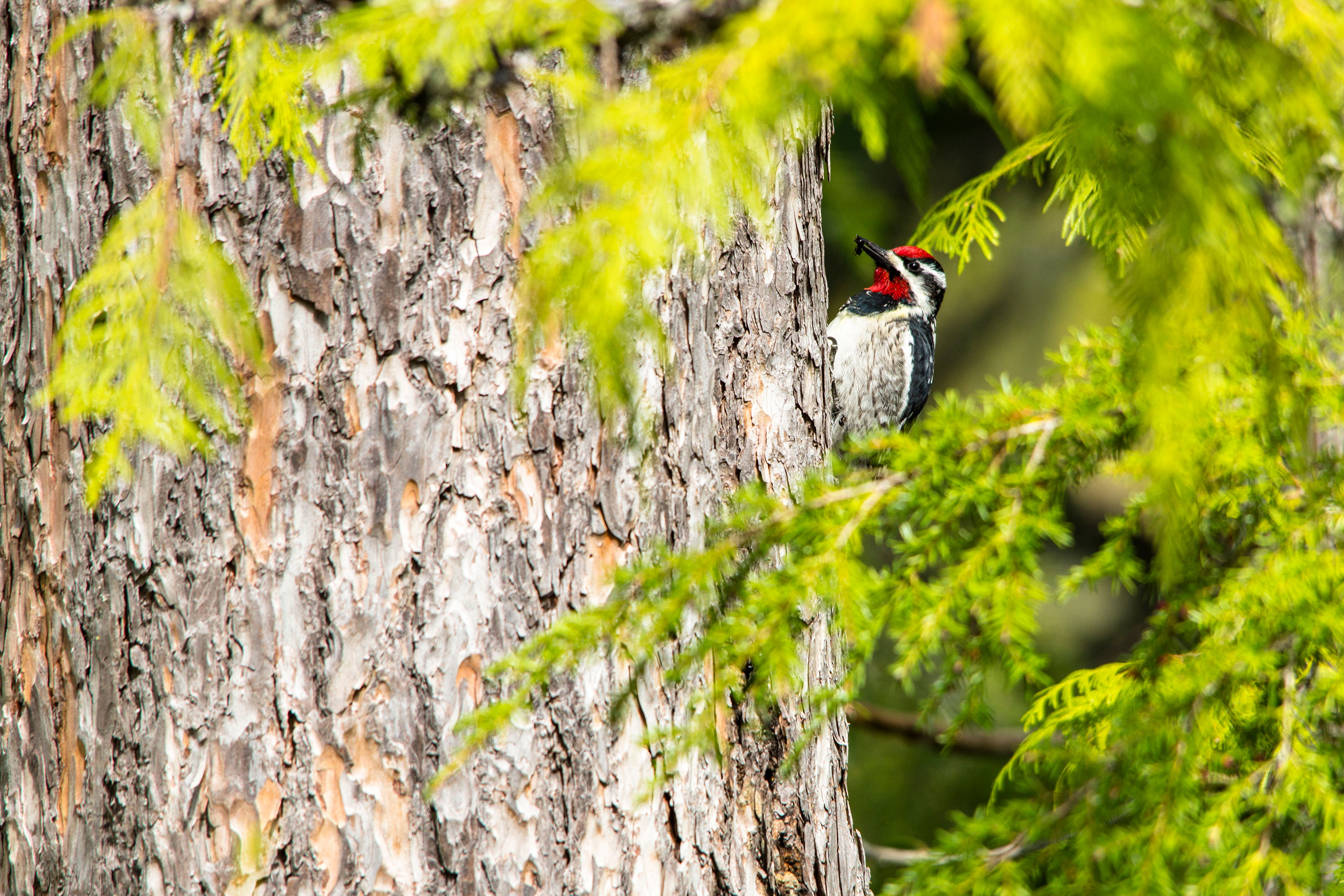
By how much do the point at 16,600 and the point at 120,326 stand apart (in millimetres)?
687

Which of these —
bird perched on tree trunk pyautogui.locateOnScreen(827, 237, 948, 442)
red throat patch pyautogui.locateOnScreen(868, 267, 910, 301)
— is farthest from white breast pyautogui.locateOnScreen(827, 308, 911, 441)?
red throat patch pyautogui.locateOnScreen(868, 267, 910, 301)

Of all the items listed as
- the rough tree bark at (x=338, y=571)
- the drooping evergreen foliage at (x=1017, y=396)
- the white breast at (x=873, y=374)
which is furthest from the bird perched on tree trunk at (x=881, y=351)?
the rough tree bark at (x=338, y=571)

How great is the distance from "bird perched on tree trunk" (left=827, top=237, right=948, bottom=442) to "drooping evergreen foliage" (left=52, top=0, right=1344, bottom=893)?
190 centimetres

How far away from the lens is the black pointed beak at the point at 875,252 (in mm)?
3508

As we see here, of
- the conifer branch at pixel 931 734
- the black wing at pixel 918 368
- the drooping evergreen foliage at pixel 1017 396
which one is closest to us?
the drooping evergreen foliage at pixel 1017 396

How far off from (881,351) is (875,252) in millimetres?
368

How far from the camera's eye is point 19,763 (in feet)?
4.98

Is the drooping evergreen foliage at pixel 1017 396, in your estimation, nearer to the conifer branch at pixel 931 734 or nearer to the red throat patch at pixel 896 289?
the red throat patch at pixel 896 289

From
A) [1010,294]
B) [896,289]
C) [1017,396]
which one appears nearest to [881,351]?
[896,289]

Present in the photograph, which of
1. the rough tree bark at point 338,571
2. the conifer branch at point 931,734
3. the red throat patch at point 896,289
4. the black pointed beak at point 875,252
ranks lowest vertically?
the conifer branch at point 931,734

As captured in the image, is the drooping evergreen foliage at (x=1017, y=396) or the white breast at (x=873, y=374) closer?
the drooping evergreen foliage at (x=1017, y=396)

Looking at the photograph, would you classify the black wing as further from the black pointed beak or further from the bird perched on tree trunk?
the black pointed beak

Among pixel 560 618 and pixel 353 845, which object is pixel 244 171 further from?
pixel 353 845

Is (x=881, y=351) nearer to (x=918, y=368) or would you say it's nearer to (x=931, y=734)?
(x=918, y=368)
